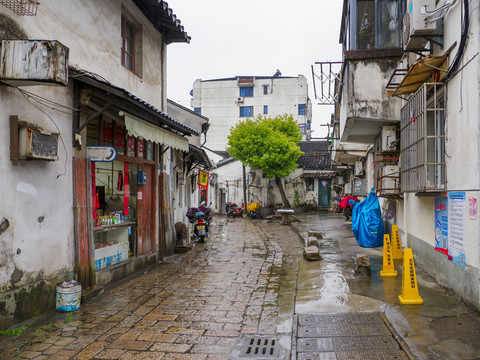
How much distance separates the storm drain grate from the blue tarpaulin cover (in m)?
6.86

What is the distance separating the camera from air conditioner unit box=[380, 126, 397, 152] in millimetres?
10234

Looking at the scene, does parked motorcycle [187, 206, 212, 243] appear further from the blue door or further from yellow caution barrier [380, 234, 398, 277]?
the blue door

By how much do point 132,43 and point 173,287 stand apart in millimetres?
6287

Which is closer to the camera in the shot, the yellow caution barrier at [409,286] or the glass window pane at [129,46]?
the yellow caution barrier at [409,286]

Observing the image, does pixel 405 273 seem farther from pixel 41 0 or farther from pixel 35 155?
pixel 41 0

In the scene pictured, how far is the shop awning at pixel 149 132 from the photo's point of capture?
295 inches

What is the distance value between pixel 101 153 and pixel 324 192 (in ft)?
100

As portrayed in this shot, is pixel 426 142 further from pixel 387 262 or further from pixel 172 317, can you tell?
pixel 172 317

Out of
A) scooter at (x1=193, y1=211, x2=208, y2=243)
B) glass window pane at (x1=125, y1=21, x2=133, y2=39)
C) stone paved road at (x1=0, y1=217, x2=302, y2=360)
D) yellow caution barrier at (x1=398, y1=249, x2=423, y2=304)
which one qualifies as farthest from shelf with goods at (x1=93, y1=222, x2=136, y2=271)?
yellow caution barrier at (x1=398, y1=249, x2=423, y2=304)

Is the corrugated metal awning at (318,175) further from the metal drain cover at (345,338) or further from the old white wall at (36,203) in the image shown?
the old white wall at (36,203)

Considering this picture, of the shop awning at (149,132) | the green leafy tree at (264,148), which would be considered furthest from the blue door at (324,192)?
the shop awning at (149,132)

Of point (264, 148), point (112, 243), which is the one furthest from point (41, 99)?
point (264, 148)

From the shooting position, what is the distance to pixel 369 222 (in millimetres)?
11227

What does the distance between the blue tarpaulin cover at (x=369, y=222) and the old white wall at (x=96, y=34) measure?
22.5 feet
